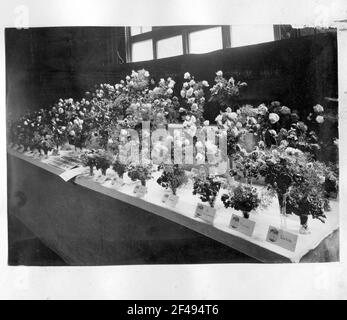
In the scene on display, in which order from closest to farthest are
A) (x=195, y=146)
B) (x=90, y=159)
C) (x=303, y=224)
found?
(x=303, y=224)
(x=195, y=146)
(x=90, y=159)

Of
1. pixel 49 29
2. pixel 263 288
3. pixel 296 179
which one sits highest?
pixel 49 29

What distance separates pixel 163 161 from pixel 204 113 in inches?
13.9

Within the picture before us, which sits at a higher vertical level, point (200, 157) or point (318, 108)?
point (318, 108)

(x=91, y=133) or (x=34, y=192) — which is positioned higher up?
(x=91, y=133)

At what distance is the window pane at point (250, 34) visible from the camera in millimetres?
1910

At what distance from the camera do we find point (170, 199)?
6.53ft

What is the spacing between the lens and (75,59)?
6.57 feet

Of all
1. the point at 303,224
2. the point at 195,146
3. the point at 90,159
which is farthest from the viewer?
the point at 90,159

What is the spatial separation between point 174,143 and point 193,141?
0.11m

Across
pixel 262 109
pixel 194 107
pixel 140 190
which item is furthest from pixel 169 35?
pixel 140 190

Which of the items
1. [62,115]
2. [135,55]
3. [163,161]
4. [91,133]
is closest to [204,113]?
[163,161]

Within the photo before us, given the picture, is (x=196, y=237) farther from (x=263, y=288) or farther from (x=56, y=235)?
(x=56, y=235)

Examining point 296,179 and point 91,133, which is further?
point 91,133

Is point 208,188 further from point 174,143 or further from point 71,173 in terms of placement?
point 71,173
